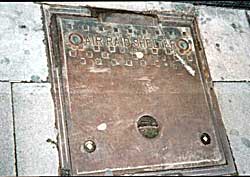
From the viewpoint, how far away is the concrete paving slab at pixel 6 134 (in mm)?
1479

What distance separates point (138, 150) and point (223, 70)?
0.60m

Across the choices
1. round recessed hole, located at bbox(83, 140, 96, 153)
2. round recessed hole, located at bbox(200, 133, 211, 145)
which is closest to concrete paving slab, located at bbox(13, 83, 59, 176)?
round recessed hole, located at bbox(83, 140, 96, 153)

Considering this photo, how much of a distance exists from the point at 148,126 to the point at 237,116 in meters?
0.42

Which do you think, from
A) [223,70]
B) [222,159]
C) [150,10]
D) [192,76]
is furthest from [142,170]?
[150,10]

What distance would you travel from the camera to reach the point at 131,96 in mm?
1725

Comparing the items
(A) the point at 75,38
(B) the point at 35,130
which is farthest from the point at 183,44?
(B) the point at 35,130

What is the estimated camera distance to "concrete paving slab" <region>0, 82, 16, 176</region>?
1.48 meters

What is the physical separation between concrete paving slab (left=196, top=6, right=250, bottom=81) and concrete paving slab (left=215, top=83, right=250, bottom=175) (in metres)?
0.05

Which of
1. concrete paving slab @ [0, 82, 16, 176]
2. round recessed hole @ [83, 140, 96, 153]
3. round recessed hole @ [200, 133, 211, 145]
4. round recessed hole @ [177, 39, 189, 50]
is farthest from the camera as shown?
round recessed hole @ [177, 39, 189, 50]

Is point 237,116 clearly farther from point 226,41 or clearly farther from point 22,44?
point 22,44

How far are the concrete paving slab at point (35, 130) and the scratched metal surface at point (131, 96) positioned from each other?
0.08 metres

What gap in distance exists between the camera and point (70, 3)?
1862 mm

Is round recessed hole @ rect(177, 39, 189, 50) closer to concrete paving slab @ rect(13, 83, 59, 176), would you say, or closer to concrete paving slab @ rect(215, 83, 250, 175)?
concrete paving slab @ rect(215, 83, 250, 175)

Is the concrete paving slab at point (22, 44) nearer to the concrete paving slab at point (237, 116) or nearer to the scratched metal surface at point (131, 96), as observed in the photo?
the scratched metal surface at point (131, 96)
